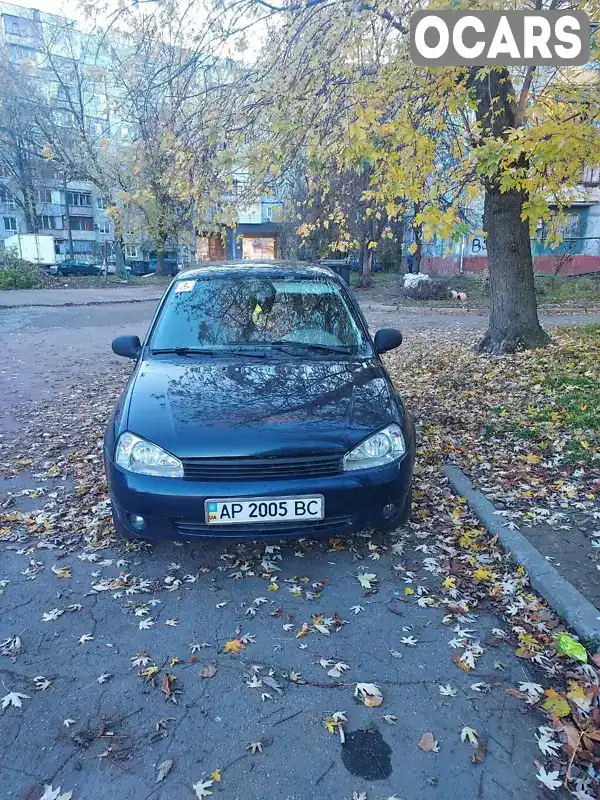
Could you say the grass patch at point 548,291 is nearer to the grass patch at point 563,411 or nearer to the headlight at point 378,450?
the grass patch at point 563,411

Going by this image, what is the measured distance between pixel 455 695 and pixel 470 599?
0.77 metres

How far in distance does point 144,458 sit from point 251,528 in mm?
728

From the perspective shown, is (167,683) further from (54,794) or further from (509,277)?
(509,277)

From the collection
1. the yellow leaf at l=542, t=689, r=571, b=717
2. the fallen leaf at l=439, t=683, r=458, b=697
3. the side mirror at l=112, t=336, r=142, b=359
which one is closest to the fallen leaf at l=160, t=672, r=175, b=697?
the fallen leaf at l=439, t=683, r=458, b=697

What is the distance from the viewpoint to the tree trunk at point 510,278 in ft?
28.3

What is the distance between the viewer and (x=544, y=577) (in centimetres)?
317

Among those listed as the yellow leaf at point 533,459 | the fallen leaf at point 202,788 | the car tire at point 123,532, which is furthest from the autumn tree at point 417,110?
the fallen leaf at point 202,788

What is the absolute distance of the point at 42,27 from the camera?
13273mm

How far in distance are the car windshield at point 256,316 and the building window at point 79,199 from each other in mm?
69424

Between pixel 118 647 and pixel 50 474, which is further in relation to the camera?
pixel 50 474

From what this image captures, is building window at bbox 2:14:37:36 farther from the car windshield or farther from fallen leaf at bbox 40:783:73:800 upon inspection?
fallen leaf at bbox 40:783:73:800

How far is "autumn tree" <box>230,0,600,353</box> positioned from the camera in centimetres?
618

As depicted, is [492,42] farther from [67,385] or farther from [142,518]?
[67,385]

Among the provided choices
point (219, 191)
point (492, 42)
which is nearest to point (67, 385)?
point (219, 191)
